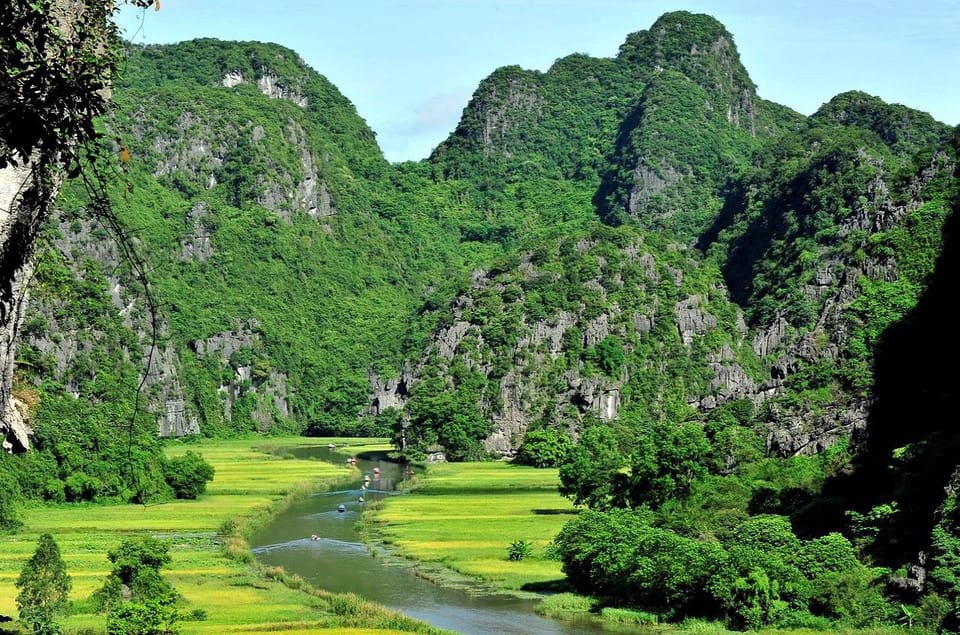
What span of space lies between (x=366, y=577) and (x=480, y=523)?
1844 centimetres

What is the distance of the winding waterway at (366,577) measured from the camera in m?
43.2

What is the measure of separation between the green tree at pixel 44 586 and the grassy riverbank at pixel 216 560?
77cm

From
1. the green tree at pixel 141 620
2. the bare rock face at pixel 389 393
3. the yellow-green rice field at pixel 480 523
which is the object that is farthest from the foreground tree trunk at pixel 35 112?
the bare rock face at pixel 389 393

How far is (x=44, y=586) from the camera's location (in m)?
41.1

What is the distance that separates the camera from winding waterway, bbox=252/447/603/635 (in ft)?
142

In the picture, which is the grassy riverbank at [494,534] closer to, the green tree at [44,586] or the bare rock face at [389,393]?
the green tree at [44,586]

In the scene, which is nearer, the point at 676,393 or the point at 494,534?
the point at 494,534

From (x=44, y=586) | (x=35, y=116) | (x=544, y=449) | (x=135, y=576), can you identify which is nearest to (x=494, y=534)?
(x=135, y=576)

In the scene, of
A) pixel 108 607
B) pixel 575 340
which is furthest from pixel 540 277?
pixel 108 607

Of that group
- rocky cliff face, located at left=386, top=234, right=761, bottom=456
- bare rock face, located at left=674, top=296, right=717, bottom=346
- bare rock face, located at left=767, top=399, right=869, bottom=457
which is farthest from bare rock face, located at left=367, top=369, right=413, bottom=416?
bare rock face, located at left=767, top=399, right=869, bottom=457

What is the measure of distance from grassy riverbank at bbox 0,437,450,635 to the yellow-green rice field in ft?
24.6

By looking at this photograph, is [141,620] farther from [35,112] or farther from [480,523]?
[480,523]

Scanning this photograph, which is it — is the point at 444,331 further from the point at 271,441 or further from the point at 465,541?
the point at 465,541

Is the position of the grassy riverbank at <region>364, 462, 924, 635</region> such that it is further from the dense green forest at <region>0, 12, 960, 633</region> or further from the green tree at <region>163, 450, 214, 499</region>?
the green tree at <region>163, 450, 214, 499</region>
